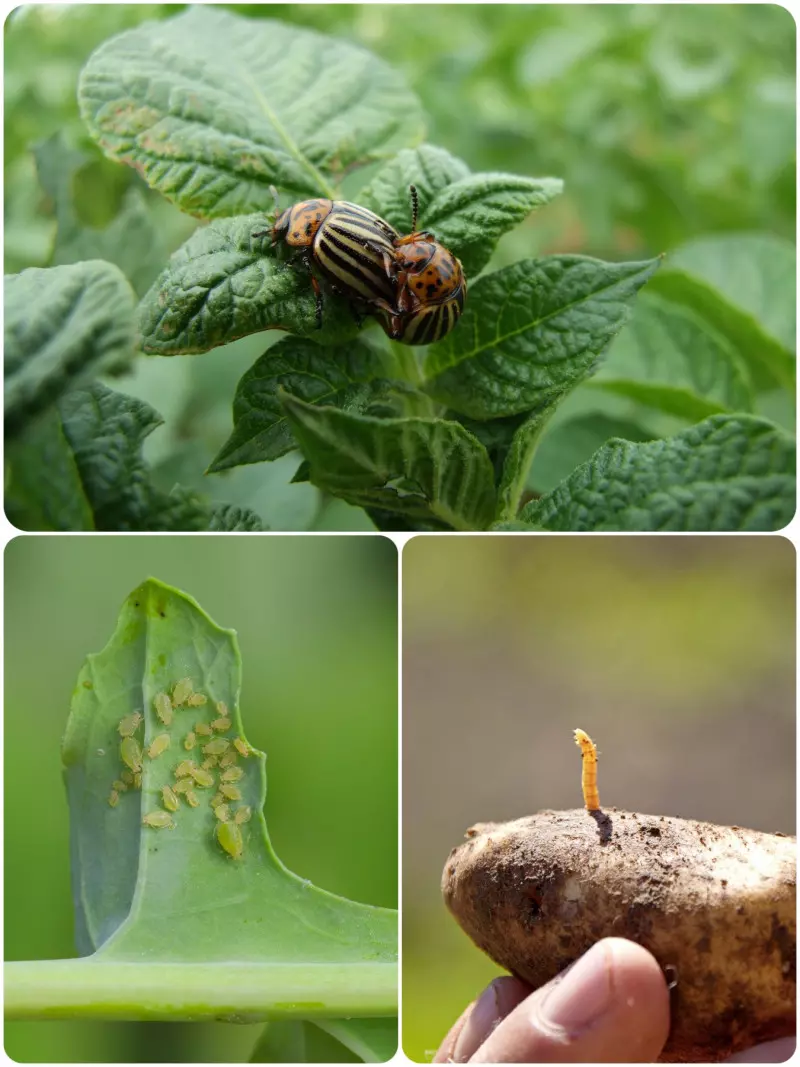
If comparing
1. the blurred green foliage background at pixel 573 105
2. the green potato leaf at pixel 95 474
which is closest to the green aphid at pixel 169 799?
the green potato leaf at pixel 95 474

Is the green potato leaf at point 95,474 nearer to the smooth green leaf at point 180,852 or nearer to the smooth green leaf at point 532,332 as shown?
the smooth green leaf at point 180,852

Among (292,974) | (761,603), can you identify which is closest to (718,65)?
(761,603)

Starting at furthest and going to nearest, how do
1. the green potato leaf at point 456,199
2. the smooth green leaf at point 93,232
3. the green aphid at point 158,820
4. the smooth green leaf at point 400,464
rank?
the smooth green leaf at point 93,232 → the green aphid at point 158,820 → the green potato leaf at point 456,199 → the smooth green leaf at point 400,464

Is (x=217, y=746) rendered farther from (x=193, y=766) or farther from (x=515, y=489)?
(x=515, y=489)

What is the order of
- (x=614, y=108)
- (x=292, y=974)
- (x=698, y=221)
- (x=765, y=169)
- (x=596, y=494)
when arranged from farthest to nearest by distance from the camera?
(x=614, y=108)
(x=698, y=221)
(x=765, y=169)
(x=292, y=974)
(x=596, y=494)

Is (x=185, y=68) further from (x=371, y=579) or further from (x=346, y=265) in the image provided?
(x=371, y=579)

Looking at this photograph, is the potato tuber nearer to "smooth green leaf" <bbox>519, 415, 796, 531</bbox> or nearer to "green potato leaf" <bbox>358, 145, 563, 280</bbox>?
"smooth green leaf" <bbox>519, 415, 796, 531</bbox>

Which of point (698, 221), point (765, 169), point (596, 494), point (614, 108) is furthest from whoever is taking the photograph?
point (614, 108)

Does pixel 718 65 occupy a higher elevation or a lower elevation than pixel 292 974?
higher
